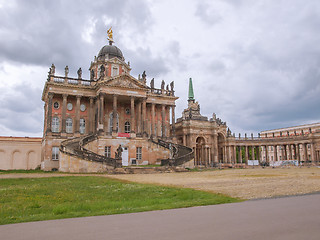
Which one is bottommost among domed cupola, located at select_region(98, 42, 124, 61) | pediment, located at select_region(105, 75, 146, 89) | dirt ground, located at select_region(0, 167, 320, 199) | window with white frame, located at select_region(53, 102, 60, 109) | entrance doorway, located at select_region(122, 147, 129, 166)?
dirt ground, located at select_region(0, 167, 320, 199)

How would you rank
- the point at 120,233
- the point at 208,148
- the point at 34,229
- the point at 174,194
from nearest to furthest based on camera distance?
the point at 120,233 < the point at 34,229 < the point at 174,194 < the point at 208,148

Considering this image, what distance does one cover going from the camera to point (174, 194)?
37.9 ft

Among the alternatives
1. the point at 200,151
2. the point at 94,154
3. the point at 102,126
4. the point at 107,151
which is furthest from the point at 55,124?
the point at 200,151

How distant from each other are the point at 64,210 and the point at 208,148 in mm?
55775

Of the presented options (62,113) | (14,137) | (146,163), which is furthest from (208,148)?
(14,137)

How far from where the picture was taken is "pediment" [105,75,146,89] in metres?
42.2

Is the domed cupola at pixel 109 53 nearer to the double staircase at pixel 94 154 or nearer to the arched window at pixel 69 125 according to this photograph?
the arched window at pixel 69 125

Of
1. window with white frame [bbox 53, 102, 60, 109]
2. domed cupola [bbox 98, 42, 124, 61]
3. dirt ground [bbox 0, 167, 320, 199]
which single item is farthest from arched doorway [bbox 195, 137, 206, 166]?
dirt ground [bbox 0, 167, 320, 199]

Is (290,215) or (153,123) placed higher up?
(153,123)

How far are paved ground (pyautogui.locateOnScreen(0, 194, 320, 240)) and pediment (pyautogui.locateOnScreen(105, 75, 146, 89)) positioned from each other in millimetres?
36087

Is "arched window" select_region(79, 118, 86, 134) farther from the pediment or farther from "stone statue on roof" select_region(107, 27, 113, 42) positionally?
"stone statue on roof" select_region(107, 27, 113, 42)

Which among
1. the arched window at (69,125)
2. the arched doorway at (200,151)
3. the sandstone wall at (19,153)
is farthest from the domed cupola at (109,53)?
the arched doorway at (200,151)

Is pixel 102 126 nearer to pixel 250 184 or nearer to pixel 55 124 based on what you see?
pixel 55 124

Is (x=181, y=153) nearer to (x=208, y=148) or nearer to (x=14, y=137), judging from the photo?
(x=208, y=148)
